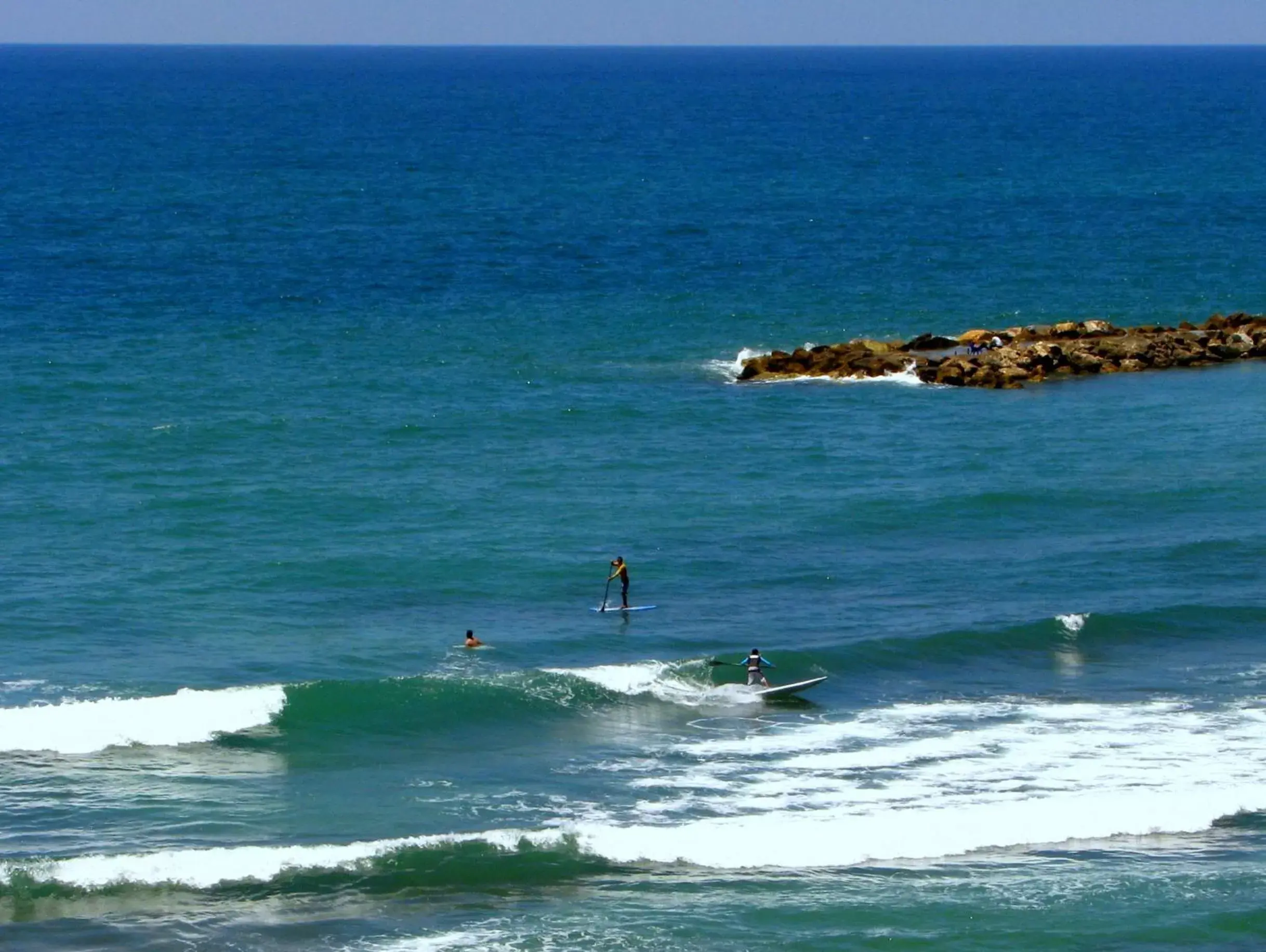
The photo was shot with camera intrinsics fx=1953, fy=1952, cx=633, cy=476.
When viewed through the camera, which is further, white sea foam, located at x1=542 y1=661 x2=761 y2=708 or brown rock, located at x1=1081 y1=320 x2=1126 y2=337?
brown rock, located at x1=1081 y1=320 x2=1126 y2=337

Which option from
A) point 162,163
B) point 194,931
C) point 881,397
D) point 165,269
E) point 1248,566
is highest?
point 162,163

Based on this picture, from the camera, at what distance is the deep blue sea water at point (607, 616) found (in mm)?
28406

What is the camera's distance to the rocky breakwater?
Result: 6397 cm

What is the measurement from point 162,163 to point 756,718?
4295 inches

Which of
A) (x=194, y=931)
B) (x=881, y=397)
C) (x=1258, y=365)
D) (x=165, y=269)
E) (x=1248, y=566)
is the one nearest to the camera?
(x=194, y=931)

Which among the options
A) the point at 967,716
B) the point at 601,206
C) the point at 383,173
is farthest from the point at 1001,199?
the point at 967,716

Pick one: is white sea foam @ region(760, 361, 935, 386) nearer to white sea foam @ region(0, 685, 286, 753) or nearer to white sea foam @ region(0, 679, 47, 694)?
white sea foam @ region(0, 685, 286, 753)

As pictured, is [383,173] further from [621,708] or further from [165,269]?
[621,708]

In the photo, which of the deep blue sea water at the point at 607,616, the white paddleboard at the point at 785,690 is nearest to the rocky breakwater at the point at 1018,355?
the deep blue sea water at the point at 607,616

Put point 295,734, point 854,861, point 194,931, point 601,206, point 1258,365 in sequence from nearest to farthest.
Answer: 1. point 194,931
2. point 854,861
3. point 295,734
4. point 1258,365
5. point 601,206

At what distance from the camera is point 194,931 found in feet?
87.7

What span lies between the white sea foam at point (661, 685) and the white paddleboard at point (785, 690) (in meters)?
→ 0.19

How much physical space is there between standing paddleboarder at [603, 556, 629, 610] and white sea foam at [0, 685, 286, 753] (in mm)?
8452

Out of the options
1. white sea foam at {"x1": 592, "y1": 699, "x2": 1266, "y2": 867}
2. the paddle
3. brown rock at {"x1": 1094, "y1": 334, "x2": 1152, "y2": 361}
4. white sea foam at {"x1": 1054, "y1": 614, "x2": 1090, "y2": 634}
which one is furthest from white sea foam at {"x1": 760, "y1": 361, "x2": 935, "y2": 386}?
white sea foam at {"x1": 592, "y1": 699, "x2": 1266, "y2": 867}
